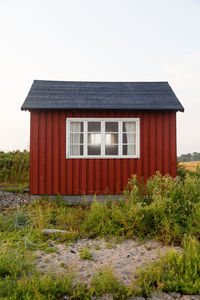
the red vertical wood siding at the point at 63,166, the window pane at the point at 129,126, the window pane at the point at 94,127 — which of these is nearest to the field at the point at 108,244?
the red vertical wood siding at the point at 63,166

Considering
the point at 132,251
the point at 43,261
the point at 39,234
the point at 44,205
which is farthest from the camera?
the point at 44,205

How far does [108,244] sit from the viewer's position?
4.30 meters

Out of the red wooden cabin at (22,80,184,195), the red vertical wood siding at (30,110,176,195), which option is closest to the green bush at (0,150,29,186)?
the red vertical wood siding at (30,110,176,195)

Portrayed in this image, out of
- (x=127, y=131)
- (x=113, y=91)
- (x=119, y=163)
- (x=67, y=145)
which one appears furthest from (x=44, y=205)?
(x=113, y=91)

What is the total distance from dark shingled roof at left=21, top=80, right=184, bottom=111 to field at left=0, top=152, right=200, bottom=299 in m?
3.06

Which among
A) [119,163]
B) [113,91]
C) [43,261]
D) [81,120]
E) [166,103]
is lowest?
[43,261]

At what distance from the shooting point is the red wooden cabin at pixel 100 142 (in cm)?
779

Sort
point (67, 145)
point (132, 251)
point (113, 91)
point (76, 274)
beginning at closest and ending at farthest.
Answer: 1. point (76, 274)
2. point (132, 251)
3. point (67, 145)
4. point (113, 91)

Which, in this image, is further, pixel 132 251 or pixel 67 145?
pixel 67 145

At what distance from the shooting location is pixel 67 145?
7836 mm

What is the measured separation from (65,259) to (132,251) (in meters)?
1.10

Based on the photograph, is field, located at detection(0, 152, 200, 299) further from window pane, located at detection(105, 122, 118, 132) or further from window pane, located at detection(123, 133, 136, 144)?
window pane, located at detection(105, 122, 118, 132)

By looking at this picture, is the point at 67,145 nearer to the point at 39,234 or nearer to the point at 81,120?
the point at 81,120

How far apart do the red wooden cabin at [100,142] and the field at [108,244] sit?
3.59 feet
